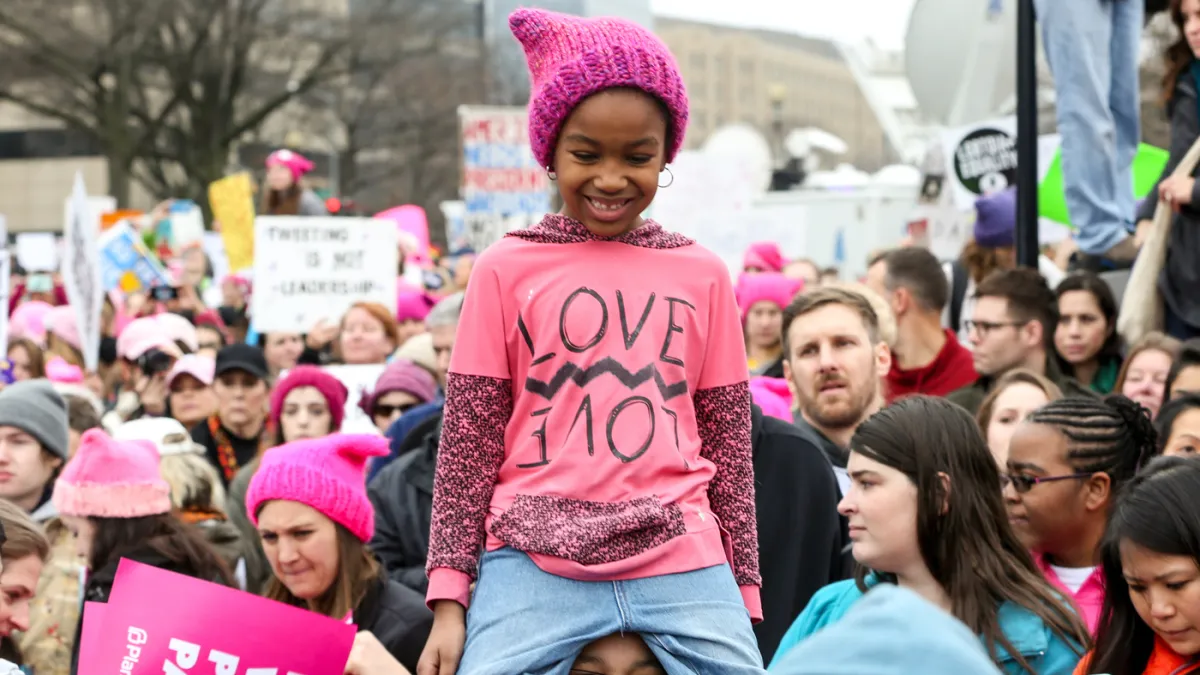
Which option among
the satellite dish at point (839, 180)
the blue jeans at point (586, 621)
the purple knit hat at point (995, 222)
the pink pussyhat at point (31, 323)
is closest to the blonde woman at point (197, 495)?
the blue jeans at point (586, 621)

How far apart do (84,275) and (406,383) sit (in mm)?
4419

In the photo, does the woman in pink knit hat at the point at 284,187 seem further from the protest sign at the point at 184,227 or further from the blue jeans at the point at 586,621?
the blue jeans at the point at 586,621

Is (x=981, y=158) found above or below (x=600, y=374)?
above

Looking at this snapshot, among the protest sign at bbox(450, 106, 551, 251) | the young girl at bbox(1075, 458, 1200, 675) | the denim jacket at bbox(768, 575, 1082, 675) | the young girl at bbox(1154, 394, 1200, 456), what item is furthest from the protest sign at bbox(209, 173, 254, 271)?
the young girl at bbox(1075, 458, 1200, 675)

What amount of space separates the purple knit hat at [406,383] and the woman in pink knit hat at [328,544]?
9.20ft

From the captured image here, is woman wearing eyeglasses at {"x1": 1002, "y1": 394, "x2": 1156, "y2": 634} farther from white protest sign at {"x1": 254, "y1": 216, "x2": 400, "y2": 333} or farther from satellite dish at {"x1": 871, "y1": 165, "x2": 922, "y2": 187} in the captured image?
satellite dish at {"x1": 871, "y1": 165, "x2": 922, "y2": 187}

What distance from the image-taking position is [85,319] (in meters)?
11.5

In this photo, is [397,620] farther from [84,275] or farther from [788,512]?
[84,275]

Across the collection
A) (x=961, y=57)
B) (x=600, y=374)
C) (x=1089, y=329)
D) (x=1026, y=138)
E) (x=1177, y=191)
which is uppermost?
(x=961, y=57)

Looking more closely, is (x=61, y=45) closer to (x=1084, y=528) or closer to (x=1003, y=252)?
(x=1003, y=252)

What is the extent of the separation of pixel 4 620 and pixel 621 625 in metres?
2.15

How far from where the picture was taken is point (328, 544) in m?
5.12

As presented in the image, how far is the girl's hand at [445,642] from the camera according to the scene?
3111mm

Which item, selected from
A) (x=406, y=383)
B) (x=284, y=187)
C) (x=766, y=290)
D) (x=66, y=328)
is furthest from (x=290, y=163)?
(x=406, y=383)
